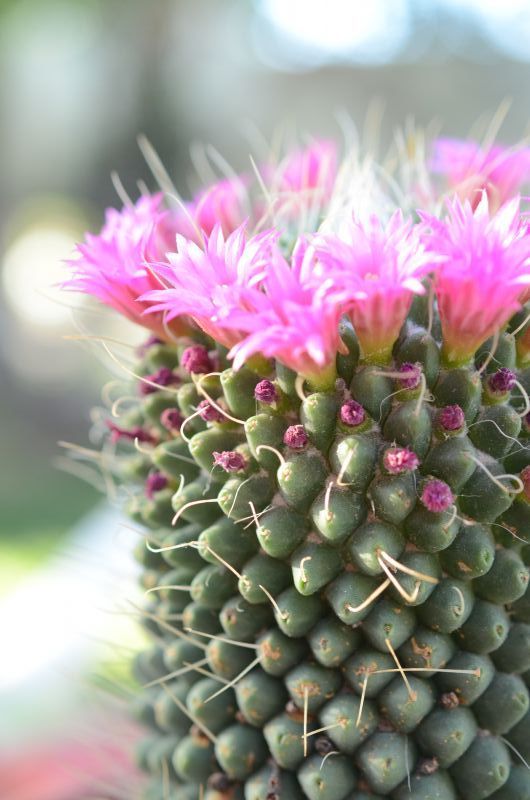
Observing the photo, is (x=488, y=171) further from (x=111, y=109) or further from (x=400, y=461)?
(x=111, y=109)

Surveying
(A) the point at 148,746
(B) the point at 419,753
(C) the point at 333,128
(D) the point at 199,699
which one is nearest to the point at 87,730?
(A) the point at 148,746

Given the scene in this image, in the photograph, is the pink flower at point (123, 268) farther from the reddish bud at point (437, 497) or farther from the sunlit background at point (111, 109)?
the sunlit background at point (111, 109)

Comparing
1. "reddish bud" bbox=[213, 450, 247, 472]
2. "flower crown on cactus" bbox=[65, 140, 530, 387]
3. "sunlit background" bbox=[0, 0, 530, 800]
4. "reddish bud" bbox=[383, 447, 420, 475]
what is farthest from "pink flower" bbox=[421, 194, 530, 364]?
"sunlit background" bbox=[0, 0, 530, 800]

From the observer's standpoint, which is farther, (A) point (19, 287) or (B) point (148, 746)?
(A) point (19, 287)

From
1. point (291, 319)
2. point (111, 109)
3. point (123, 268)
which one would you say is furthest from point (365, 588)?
point (111, 109)

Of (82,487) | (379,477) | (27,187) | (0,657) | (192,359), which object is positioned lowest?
(82,487)

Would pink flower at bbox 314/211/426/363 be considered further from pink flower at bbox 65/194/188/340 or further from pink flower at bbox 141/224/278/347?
pink flower at bbox 65/194/188/340

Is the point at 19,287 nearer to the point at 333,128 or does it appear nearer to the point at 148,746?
the point at 333,128
